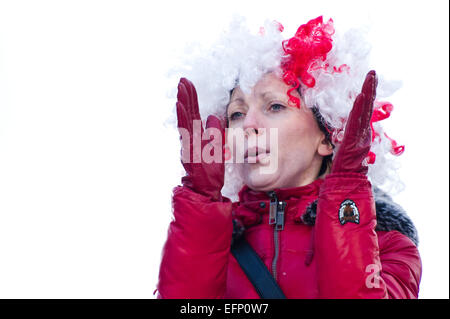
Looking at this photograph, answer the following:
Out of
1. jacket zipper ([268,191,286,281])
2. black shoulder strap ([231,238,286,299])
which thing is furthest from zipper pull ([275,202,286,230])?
black shoulder strap ([231,238,286,299])

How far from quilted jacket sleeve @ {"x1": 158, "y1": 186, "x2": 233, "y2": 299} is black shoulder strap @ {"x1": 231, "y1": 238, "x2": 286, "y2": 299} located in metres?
0.15

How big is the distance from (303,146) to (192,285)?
70cm

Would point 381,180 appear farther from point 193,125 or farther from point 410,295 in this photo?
point 193,125

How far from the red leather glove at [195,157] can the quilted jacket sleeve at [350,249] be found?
0.34 m

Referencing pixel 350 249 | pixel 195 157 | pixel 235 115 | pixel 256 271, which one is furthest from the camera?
pixel 235 115

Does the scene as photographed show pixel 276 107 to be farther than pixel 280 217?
Yes

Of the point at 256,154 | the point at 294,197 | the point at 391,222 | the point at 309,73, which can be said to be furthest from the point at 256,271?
the point at 309,73

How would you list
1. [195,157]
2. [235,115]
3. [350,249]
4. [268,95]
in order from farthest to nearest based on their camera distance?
[235,115] → [268,95] → [195,157] → [350,249]

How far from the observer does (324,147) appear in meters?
2.01

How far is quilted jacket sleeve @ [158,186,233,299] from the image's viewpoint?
1563mm

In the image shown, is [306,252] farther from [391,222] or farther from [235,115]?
[235,115]

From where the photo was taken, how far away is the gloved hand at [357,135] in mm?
1588

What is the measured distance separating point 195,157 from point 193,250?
11.4 inches

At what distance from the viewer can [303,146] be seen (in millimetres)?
1938
